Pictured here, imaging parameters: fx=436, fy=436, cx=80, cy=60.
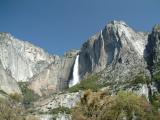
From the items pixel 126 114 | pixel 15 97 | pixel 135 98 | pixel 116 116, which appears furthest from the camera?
pixel 135 98

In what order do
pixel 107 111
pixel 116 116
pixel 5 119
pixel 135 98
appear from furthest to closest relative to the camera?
pixel 135 98 → pixel 116 116 → pixel 107 111 → pixel 5 119

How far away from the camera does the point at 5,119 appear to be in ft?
229

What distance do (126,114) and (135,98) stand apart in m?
9.78

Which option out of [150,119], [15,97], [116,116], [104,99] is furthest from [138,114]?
[15,97]

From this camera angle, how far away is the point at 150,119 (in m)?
117

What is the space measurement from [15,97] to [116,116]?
27724mm

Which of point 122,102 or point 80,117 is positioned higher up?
point 122,102

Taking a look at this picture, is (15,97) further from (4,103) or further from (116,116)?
(116,116)

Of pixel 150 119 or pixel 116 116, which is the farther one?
pixel 150 119

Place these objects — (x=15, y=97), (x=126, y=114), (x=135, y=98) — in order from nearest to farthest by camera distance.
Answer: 1. (x=15, y=97)
2. (x=126, y=114)
3. (x=135, y=98)

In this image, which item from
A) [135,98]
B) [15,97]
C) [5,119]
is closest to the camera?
[5,119]

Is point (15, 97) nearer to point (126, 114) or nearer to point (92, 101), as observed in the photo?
point (92, 101)

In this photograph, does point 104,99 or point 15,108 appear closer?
point 15,108

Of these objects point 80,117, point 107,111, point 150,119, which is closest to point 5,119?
point 80,117
